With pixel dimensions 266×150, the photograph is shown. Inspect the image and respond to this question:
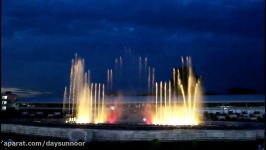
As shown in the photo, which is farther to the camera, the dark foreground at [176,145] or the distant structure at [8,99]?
the distant structure at [8,99]

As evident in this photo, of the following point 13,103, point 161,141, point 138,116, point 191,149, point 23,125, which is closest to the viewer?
point 191,149

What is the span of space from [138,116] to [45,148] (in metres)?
18.5

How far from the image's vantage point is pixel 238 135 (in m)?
23.0

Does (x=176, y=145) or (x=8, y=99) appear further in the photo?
(x=8, y=99)

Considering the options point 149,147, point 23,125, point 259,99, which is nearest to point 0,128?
point 23,125

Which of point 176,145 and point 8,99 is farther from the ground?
point 8,99

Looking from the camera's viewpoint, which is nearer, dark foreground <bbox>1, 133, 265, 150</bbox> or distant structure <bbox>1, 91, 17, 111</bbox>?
dark foreground <bbox>1, 133, 265, 150</bbox>

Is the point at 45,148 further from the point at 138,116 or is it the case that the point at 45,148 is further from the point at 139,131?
the point at 138,116

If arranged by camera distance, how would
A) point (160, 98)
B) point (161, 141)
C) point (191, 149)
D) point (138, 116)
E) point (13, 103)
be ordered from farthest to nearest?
point (13, 103), point (160, 98), point (138, 116), point (161, 141), point (191, 149)

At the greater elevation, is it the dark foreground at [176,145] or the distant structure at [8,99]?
the distant structure at [8,99]

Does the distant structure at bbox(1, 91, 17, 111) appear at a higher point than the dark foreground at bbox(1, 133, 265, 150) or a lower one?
higher

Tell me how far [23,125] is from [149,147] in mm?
8834

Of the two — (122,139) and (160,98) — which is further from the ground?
(160,98)

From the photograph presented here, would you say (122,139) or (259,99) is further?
(259,99)
